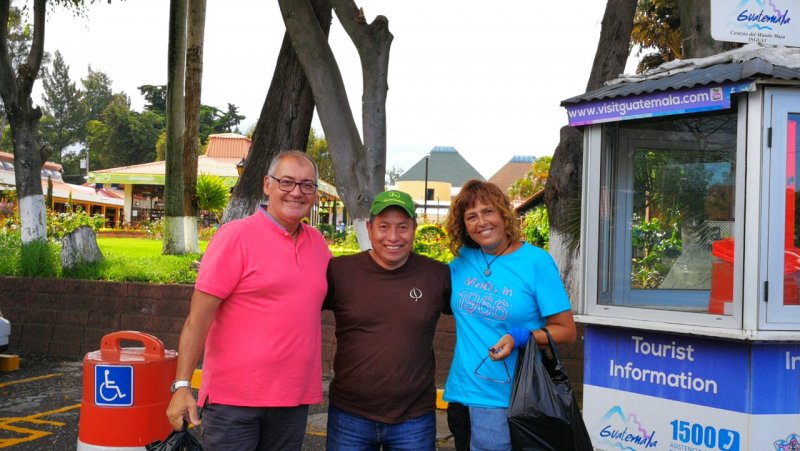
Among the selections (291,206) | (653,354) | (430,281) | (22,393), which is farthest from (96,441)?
(22,393)

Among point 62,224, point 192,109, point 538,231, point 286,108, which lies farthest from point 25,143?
point 538,231

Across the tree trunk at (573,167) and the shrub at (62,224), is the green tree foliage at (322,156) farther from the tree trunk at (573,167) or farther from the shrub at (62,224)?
the tree trunk at (573,167)

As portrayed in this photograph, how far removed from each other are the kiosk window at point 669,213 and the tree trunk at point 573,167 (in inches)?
132

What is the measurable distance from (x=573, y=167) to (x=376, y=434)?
573 centimetres

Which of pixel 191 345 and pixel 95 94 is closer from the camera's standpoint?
pixel 191 345

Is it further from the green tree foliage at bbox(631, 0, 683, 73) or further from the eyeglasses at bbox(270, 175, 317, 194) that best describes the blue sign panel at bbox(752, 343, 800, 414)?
the green tree foliage at bbox(631, 0, 683, 73)

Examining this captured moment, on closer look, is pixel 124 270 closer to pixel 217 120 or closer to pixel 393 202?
pixel 393 202

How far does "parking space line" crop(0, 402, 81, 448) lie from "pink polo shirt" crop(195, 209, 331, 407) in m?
3.60

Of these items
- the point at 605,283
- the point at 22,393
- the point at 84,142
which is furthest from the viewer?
the point at 84,142

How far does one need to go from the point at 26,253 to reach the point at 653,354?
28.1ft

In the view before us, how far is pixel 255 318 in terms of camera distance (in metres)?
3.22

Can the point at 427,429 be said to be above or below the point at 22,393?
above

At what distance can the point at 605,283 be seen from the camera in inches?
189

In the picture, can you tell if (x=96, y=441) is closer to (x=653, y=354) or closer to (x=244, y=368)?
(x=244, y=368)
